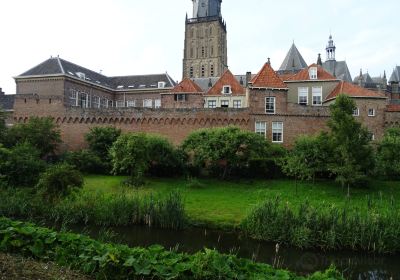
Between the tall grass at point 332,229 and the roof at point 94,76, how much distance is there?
35524 millimetres

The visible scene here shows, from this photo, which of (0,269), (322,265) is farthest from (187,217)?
(0,269)

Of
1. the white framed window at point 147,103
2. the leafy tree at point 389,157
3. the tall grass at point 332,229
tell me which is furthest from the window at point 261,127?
the white framed window at point 147,103

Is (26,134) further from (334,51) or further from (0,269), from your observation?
(334,51)

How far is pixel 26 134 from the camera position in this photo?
29.9 meters

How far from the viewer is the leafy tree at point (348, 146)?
21688 millimetres

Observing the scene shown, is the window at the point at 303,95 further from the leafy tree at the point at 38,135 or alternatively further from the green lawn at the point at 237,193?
the leafy tree at the point at 38,135

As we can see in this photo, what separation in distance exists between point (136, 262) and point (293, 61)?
47419 mm

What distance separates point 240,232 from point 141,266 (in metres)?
9.13

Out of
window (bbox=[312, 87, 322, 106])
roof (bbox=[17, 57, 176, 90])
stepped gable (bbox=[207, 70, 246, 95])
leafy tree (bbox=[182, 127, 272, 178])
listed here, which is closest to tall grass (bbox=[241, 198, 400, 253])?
leafy tree (bbox=[182, 127, 272, 178])

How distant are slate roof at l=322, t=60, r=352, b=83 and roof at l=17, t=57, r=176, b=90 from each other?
77.2 ft

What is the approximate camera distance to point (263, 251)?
1341cm

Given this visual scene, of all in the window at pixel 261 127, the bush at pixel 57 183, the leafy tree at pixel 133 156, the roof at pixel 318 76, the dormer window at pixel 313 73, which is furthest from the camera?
the dormer window at pixel 313 73

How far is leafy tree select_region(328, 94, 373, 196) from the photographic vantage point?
21.7 metres

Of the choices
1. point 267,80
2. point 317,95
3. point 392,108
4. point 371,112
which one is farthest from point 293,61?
point 267,80
